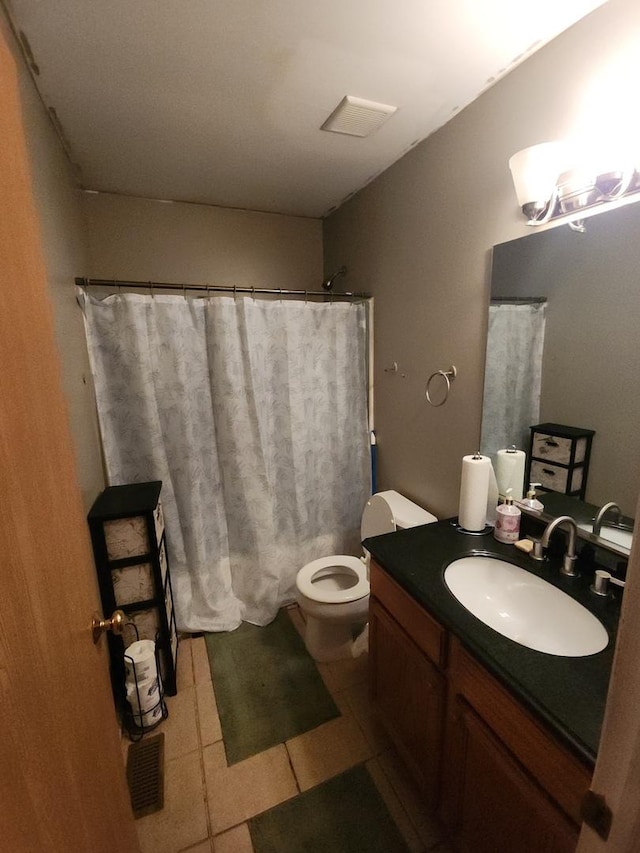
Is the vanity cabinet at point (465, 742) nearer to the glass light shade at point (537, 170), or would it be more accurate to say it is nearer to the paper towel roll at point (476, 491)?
the paper towel roll at point (476, 491)

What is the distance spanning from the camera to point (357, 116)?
58.2 inches

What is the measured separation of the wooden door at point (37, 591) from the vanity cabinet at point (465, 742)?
836 millimetres

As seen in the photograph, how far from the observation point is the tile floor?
123 cm

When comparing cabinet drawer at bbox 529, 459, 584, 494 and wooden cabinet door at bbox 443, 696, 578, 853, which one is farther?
cabinet drawer at bbox 529, 459, 584, 494

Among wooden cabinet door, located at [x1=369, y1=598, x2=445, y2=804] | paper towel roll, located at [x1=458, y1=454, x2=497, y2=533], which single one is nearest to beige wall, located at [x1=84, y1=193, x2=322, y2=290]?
paper towel roll, located at [x1=458, y1=454, x2=497, y2=533]

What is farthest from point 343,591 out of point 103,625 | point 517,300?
point 517,300

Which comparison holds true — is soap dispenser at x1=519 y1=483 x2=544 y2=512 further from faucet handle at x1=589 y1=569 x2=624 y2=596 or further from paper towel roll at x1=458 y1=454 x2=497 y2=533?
faucet handle at x1=589 y1=569 x2=624 y2=596

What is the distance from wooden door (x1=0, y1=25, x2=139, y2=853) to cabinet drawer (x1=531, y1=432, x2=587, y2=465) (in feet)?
4.60

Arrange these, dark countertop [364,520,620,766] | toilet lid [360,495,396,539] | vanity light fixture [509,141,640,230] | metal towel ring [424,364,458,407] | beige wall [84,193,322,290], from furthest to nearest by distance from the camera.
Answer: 1. beige wall [84,193,322,290]
2. toilet lid [360,495,396,539]
3. metal towel ring [424,364,458,407]
4. vanity light fixture [509,141,640,230]
5. dark countertop [364,520,620,766]

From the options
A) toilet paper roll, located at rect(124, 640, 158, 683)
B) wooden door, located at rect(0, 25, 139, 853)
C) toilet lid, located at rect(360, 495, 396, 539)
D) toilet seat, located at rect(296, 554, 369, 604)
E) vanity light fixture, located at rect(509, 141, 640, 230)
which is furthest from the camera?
toilet lid, located at rect(360, 495, 396, 539)

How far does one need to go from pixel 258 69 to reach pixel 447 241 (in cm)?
93

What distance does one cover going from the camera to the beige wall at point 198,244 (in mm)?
2156

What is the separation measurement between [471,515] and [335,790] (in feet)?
3.61

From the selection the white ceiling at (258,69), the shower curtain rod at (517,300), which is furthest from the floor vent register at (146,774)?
the white ceiling at (258,69)
